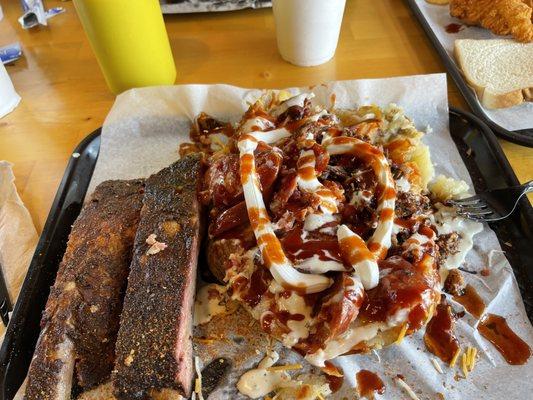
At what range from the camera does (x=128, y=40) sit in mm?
2197

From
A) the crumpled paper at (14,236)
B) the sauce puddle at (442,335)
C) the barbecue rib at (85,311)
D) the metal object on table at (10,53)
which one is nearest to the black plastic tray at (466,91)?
the sauce puddle at (442,335)

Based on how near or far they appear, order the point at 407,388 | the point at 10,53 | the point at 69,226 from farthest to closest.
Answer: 1. the point at 10,53
2. the point at 69,226
3. the point at 407,388

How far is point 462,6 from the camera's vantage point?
2.63 m

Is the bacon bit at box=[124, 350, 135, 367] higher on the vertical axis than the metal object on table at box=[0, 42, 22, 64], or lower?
lower

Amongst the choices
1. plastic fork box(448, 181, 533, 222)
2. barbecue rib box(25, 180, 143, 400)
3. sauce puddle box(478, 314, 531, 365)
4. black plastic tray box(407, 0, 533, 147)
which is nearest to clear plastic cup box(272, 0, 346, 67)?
black plastic tray box(407, 0, 533, 147)

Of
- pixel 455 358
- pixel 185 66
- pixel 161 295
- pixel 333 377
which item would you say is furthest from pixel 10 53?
pixel 455 358

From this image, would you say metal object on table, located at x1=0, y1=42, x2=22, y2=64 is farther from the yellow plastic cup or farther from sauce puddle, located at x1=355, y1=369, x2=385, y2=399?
sauce puddle, located at x1=355, y1=369, x2=385, y2=399

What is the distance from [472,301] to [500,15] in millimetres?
1761

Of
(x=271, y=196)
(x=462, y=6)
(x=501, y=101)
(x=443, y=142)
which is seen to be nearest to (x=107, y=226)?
(x=271, y=196)

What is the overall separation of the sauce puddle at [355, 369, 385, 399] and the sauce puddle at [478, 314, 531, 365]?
0.41 metres

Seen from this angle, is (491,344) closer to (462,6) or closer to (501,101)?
(501,101)

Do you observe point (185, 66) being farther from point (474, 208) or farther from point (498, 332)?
point (498, 332)

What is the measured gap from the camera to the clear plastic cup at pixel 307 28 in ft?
7.38

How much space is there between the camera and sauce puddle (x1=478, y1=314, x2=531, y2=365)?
1.50 meters
